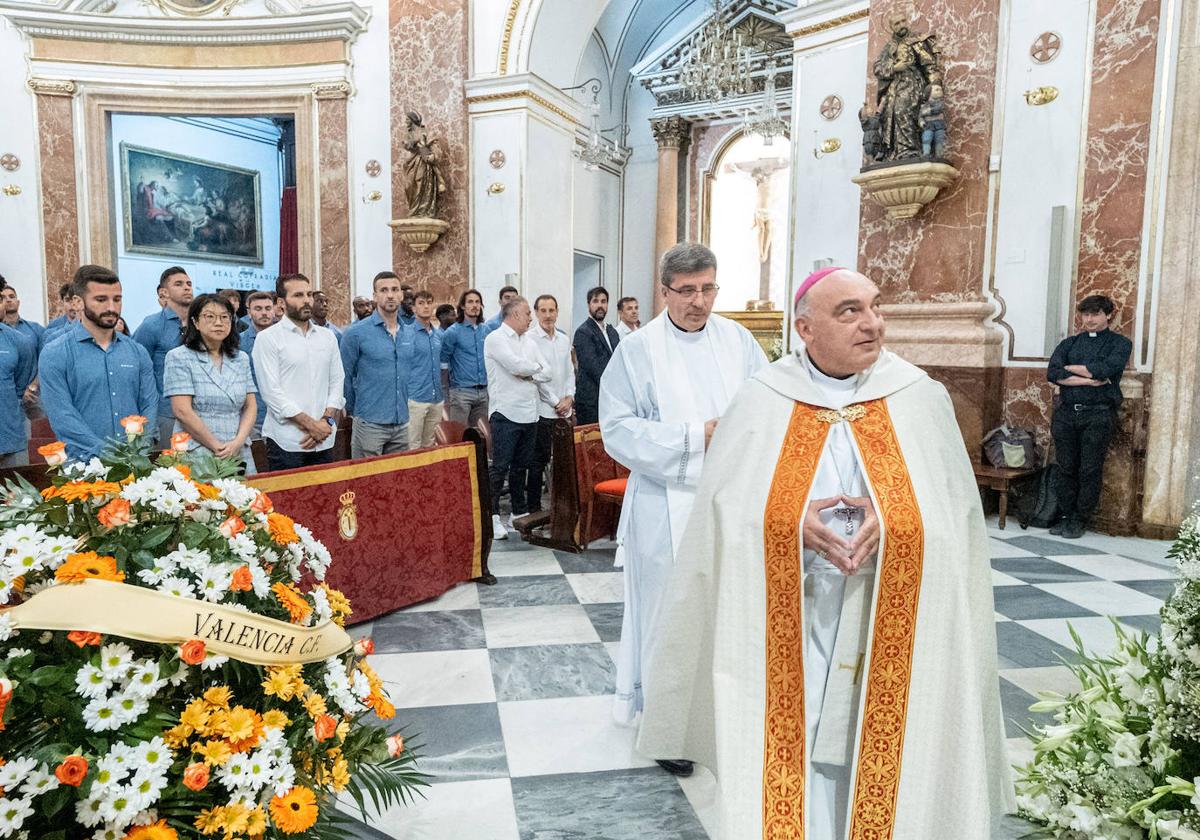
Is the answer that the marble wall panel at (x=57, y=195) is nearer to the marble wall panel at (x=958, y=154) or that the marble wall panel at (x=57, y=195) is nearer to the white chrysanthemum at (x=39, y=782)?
the marble wall panel at (x=958, y=154)

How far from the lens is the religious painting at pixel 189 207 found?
12.6 metres

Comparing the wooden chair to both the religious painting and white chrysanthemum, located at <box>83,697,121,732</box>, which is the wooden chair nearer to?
white chrysanthemum, located at <box>83,697,121,732</box>

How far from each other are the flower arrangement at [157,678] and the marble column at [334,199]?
9349 mm

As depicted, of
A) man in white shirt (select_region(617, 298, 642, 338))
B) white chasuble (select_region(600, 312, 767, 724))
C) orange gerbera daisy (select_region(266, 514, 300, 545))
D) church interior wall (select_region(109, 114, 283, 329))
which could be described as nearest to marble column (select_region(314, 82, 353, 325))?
church interior wall (select_region(109, 114, 283, 329))

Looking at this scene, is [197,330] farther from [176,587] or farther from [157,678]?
[157,678]

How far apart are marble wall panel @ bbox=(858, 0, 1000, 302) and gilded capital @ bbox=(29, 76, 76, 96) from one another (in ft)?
33.6

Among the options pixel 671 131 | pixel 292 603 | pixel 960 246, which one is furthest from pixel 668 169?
pixel 292 603

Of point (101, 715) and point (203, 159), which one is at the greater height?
point (203, 159)

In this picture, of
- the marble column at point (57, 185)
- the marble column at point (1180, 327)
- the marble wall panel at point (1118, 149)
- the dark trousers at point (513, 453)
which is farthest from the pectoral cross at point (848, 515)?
the marble column at point (57, 185)

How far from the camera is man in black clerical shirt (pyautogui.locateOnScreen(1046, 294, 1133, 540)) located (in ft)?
18.9

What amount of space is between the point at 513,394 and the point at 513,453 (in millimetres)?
480

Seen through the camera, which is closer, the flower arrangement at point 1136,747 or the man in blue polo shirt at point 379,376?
the flower arrangement at point 1136,747

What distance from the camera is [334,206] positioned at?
10.9 metres

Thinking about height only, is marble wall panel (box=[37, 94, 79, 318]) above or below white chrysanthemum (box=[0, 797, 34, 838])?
above
